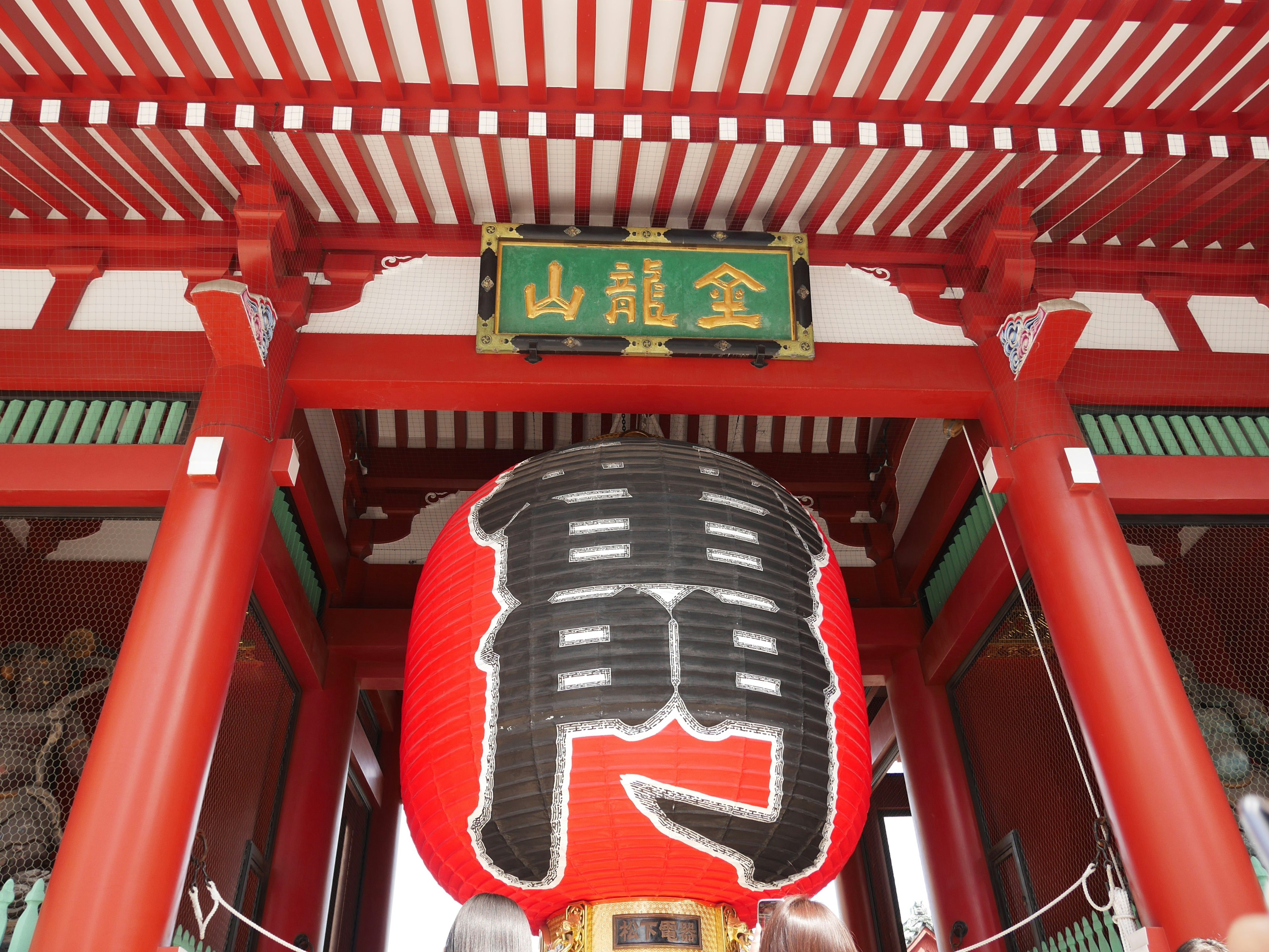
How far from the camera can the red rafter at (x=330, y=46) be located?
349 centimetres

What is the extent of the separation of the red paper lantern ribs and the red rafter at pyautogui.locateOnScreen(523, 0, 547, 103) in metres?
1.56

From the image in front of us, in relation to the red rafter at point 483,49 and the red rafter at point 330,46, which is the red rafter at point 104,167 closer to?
the red rafter at point 330,46

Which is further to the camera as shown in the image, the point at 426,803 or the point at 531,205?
the point at 531,205

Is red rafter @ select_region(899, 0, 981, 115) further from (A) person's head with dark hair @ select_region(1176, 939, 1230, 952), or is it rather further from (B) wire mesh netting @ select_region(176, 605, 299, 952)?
(B) wire mesh netting @ select_region(176, 605, 299, 952)

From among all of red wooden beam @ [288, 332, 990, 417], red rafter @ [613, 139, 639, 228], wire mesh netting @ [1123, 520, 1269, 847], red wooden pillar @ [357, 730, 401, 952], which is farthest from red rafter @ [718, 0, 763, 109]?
red wooden pillar @ [357, 730, 401, 952]

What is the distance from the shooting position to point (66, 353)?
14.1 feet

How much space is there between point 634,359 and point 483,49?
1.48 meters

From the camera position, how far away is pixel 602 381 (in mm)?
4391

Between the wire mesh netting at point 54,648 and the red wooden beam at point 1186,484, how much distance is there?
189 inches

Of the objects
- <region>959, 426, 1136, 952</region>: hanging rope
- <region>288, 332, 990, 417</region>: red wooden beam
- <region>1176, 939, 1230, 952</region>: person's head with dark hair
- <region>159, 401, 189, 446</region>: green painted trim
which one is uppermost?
<region>288, 332, 990, 417</region>: red wooden beam

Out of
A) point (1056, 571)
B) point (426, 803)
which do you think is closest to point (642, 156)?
point (1056, 571)

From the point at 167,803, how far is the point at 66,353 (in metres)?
2.24

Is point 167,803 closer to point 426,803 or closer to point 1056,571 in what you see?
point 426,803

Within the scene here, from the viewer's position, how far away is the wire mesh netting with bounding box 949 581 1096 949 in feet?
16.1
